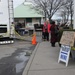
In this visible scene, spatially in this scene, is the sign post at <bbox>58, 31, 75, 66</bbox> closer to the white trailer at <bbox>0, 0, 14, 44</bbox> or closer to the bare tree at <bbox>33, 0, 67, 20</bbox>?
the white trailer at <bbox>0, 0, 14, 44</bbox>

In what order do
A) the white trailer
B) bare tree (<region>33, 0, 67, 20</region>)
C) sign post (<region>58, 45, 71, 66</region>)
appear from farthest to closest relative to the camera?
bare tree (<region>33, 0, 67, 20</region>), the white trailer, sign post (<region>58, 45, 71, 66</region>)

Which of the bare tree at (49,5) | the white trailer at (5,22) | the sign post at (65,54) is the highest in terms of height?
the bare tree at (49,5)

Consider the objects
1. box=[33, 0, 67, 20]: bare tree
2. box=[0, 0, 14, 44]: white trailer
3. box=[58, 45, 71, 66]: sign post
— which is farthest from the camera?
box=[33, 0, 67, 20]: bare tree

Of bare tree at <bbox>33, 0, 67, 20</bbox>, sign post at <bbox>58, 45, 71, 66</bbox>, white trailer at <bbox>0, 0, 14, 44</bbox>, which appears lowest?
sign post at <bbox>58, 45, 71, 66</bbox>

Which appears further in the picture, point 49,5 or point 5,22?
point 49,5

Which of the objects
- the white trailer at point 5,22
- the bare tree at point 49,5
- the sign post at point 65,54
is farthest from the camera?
the bare tree at point 49,5

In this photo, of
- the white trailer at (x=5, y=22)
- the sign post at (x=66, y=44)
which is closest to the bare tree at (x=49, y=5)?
the white trailer at (x=5, y=22)

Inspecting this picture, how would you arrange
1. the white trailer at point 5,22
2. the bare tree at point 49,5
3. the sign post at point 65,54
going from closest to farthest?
the sign post at point 65,54 → the white trailer at point 5,22 → the bare tree at point 49,5

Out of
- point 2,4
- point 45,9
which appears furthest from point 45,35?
point 45,9

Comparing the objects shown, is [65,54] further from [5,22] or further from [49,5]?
[49,5]

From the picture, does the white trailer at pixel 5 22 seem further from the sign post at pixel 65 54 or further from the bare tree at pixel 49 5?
the bare tree at pixel 49 5

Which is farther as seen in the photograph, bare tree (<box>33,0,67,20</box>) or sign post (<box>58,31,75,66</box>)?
bare tree (<box>33,0,67,20</box>)

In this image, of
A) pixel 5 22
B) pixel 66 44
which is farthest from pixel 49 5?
pixel 66 44

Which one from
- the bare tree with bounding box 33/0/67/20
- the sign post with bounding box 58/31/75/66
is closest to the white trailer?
the sign post with bounding box 58/31/75/66
